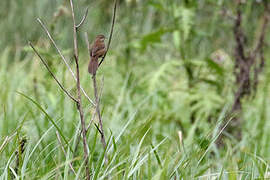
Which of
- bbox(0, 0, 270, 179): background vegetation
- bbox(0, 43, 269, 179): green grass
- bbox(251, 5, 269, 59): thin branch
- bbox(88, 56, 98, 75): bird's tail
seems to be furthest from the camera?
bbox(251, 5, 269, 59): thin branch

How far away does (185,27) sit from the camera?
8.32 feet

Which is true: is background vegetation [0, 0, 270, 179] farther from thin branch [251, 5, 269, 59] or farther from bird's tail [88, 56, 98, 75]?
bird's tail [88, 56, 98, 75]

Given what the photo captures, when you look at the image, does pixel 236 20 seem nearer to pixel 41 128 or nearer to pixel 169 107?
pixel 169 107

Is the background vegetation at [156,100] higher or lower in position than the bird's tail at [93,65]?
lower

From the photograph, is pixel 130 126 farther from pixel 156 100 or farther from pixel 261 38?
pixel 261 38

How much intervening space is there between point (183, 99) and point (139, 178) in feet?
4.41

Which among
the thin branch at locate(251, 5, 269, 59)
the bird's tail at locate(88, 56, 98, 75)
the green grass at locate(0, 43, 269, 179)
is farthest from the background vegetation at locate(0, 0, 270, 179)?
the bird's tail at locate(88, 56, 98, 75)

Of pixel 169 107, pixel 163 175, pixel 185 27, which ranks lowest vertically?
pixel 169 107

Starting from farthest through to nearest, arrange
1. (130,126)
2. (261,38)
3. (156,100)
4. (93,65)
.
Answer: (156,100) < (261,38) < (130,126) < (93,65)

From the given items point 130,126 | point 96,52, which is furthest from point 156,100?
point 96,52

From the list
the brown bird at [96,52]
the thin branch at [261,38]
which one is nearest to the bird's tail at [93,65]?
the brown bird at [96,52]

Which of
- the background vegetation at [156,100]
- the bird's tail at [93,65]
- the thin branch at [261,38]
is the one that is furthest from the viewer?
the thin branch at [261,38]

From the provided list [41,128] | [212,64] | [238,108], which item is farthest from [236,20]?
[41,128]

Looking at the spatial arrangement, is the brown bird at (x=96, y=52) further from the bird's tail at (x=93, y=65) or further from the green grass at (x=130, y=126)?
the green grass at (x=130, y=126)
